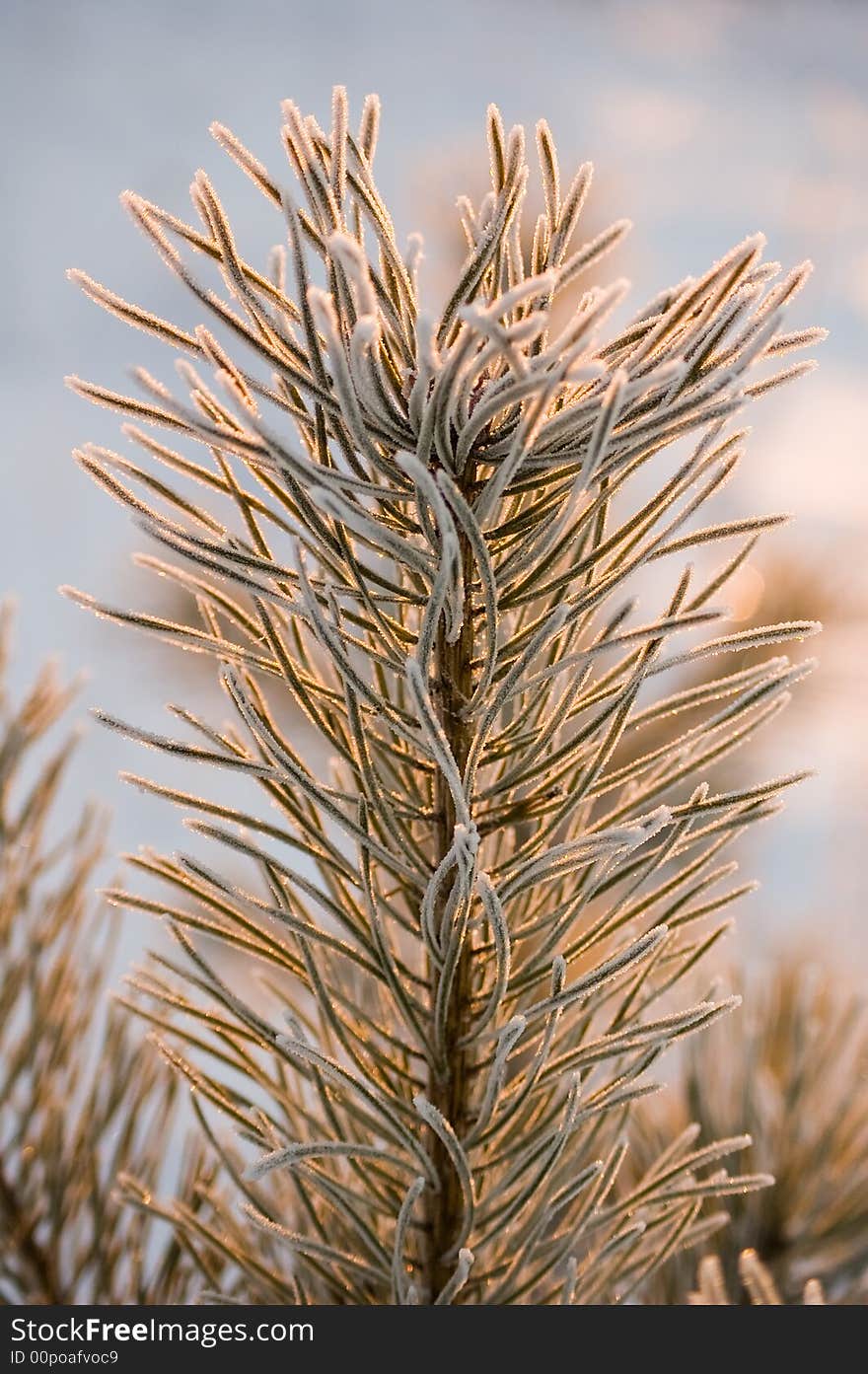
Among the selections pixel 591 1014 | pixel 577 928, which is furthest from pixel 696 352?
pixel 577 928

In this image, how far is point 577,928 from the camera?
0.45 m

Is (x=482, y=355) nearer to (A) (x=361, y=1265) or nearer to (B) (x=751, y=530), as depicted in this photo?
(B) (x=751, y=530)

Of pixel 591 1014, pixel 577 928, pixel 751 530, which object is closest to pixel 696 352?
pixel 751 530

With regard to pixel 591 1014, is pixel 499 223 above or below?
above

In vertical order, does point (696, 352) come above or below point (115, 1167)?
above

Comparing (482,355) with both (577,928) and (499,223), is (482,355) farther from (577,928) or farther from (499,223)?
(577,928)

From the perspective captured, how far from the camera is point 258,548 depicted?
0.85 ft

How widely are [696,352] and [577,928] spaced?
0.27 meters

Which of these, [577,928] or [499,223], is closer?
[499,223]

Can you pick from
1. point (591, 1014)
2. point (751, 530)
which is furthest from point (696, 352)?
point (591, 1014)

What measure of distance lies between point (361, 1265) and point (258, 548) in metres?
0.15

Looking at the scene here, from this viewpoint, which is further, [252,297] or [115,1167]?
[115,1167]
